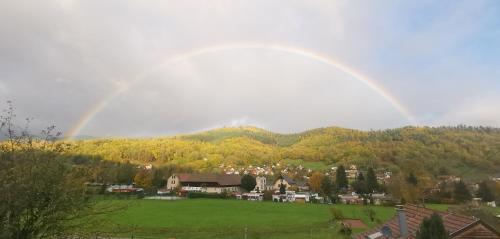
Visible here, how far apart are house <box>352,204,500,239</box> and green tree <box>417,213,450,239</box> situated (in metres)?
0.87

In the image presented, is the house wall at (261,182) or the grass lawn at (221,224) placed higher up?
the house wall at (261,182)

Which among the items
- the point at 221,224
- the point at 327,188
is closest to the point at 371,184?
the point at 327,188

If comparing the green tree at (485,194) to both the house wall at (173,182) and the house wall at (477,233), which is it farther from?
the house wall at (477,233)

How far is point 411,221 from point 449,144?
605ft

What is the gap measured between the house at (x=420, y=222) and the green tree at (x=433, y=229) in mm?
874

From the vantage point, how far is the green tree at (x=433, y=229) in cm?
1410

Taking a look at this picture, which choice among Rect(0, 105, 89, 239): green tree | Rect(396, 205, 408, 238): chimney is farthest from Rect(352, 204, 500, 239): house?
Rect(0, 105, 89, 239): green tree

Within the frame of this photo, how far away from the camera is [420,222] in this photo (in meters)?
18.5

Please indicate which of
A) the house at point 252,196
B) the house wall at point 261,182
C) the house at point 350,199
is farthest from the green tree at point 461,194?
the house wall at point 261,182

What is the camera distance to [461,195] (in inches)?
3386

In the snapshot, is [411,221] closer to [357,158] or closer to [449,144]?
[357,158]

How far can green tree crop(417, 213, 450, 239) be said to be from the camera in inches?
555

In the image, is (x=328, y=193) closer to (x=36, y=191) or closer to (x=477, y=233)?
(x=477, y=233)

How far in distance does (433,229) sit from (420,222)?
4524 mm
